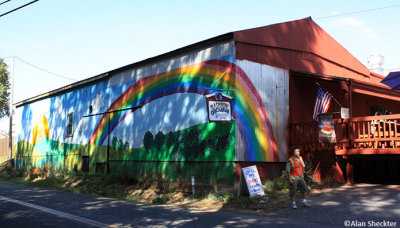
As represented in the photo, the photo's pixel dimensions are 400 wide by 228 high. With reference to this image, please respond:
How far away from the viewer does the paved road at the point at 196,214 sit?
354 inches

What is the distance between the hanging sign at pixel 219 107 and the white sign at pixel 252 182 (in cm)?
182

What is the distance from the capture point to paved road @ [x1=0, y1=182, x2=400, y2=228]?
8.98 meters

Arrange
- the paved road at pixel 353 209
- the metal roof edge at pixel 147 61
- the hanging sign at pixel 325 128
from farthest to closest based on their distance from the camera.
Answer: the metal roof edge at pixel 147 61 → the hanging sign at pixel 325 128 → the paved road at pixel 353 209

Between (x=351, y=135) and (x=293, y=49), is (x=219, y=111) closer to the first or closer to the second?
(x=351, y=135)


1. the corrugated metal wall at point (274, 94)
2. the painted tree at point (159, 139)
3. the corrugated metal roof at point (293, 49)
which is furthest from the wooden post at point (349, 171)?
the painted tree at point (159, 139)

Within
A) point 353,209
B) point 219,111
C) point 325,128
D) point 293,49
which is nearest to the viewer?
point 353,209

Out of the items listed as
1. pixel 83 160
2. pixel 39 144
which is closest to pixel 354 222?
pixel 83 160

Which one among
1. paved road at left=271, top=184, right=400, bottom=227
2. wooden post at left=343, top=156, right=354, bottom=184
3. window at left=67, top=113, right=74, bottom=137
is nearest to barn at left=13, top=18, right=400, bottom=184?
wooden post at left=343, top=156, right=354, bottom=184

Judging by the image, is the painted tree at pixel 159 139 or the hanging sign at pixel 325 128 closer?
Result: the hanging sign at pixel 325 128

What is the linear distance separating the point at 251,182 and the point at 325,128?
3.61 metres

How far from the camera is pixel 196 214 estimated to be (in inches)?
412

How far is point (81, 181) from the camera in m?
18.9

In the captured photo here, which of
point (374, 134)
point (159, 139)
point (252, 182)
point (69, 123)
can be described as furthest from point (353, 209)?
point (69, 123)

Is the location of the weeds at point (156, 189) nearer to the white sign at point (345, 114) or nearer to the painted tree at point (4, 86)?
the white sign at point (345, 114)
